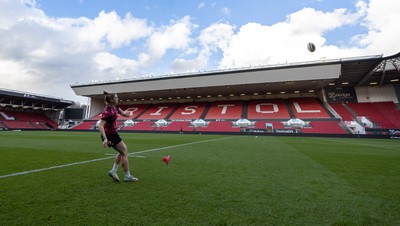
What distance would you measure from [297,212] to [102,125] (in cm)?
328

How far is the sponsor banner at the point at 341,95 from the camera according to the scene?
35250 millimetres

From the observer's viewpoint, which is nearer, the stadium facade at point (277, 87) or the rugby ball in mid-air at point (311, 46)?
the stadium facade at point (277, 87)

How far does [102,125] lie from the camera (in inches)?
146

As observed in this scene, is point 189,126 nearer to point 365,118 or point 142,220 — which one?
point 365,118

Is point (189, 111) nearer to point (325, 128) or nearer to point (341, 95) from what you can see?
point (325, 128)

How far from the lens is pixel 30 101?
46969 mm

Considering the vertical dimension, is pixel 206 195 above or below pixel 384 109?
below

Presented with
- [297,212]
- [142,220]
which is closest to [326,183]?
[297,212]

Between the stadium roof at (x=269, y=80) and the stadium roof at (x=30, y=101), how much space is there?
918cm

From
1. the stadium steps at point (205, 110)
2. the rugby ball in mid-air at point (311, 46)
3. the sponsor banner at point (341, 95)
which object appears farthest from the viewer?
the stadium steps at point (205, 110)

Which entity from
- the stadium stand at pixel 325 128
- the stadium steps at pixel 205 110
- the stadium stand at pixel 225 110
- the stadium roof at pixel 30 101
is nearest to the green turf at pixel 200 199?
the stadium stand at pixel 325 128

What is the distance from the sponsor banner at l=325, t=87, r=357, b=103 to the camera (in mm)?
35250

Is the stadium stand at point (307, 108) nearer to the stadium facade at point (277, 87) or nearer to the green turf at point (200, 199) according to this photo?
the stadium facade at point (277, 87)

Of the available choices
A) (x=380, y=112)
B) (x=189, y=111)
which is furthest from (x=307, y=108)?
(x=189, y=111)
